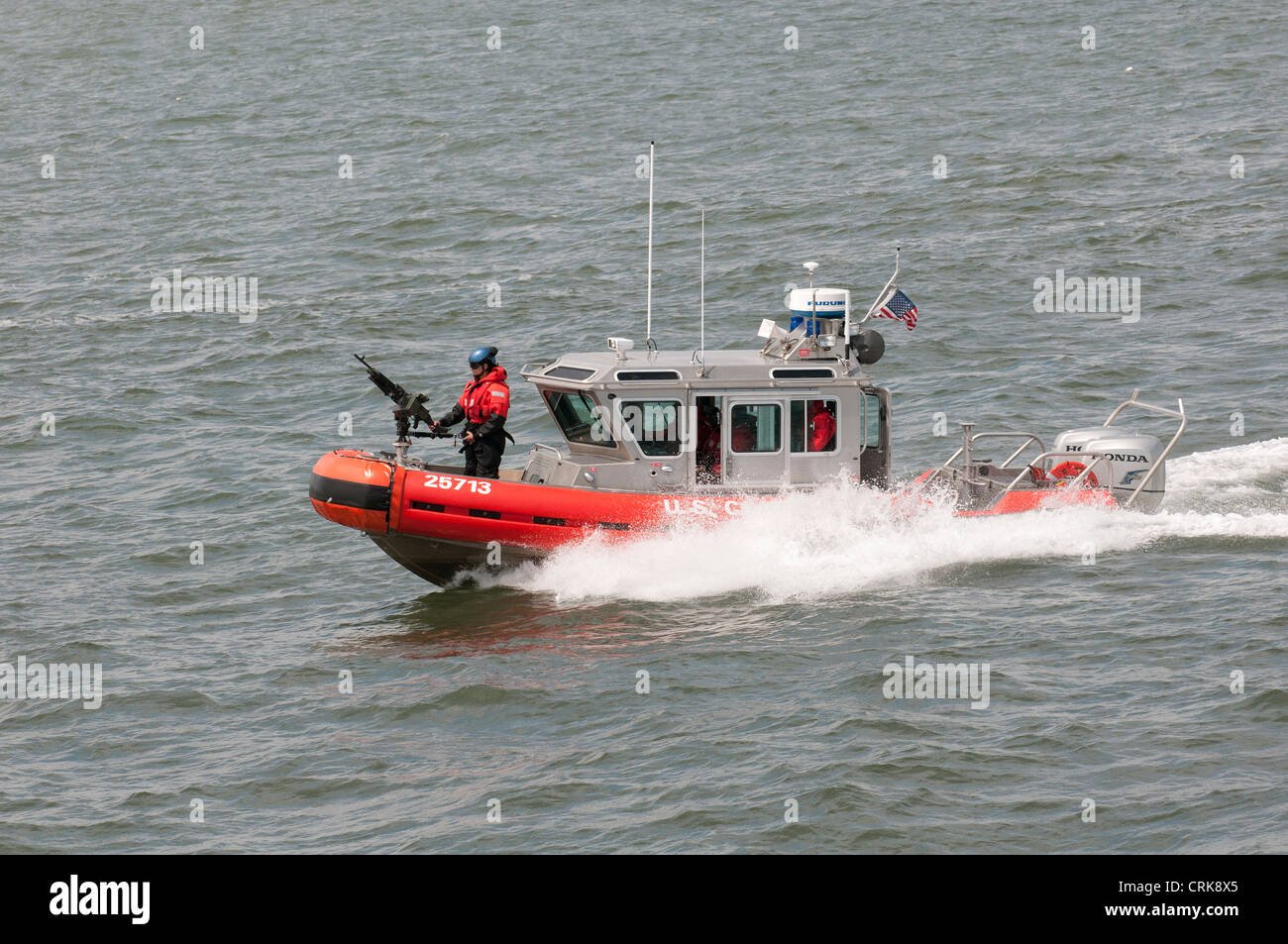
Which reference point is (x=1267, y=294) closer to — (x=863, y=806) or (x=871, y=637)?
(x=871, y=637)

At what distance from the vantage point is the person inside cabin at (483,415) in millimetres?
14477

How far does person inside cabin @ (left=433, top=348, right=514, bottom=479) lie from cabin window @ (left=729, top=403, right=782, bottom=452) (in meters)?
2.04

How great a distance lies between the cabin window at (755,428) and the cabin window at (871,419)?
0.82 m

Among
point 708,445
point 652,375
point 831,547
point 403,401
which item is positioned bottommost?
point 831,547

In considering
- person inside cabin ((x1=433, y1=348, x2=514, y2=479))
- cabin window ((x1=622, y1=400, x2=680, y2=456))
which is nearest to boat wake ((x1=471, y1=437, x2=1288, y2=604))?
cabin window ((x1=622, y1=400, x2=680, y2=456))

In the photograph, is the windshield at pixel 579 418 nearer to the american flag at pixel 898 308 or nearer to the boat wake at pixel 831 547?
the boat wake at pixel 831 547

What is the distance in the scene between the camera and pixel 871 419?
15.0 metres

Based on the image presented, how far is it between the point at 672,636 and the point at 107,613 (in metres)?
5.57

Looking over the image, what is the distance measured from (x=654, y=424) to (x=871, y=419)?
2.03 m

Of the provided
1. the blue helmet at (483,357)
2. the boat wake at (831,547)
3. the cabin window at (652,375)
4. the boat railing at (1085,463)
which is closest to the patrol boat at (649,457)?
the cabin window at (652,375)

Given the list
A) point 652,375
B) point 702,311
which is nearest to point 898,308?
point 702,311

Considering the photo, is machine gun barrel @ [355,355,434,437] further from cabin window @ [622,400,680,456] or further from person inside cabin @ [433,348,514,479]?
cabin window @ [622,400,680,456]

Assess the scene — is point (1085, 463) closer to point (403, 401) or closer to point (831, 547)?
point (831, 547)

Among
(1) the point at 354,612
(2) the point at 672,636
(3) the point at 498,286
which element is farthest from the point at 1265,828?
(3) the point at 498,286
